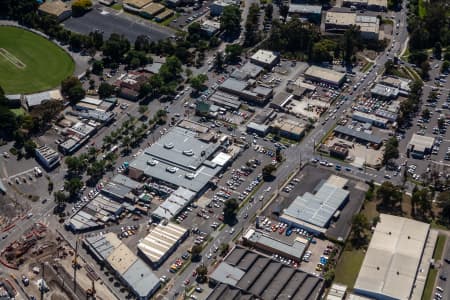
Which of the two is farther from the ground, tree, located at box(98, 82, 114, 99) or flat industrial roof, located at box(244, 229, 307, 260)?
tree, located at box(98, 82, 114, 99)

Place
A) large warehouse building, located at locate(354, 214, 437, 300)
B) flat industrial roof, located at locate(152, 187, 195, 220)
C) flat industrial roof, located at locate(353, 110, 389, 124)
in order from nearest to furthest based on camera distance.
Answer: large warehouse building, located at locate(354, 214, 437, 300)
flat industrial roof, located at locate(152, 187, 195, 220)
flat industrial roof, located at locate(353, 110, 389, 124)

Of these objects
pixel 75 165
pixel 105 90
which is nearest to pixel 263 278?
pixel 75 165

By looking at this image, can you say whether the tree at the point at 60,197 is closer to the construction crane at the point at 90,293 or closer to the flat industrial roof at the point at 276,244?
the construction crane at the point at 90,293

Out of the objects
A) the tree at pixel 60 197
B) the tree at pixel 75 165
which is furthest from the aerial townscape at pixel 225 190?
the tree at pixel 60 197

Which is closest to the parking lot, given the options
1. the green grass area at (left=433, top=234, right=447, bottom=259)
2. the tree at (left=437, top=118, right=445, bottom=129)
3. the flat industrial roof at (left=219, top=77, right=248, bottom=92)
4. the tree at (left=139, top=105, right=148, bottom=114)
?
the green grass area at (left=433, top=234, right=447, bottom=259)

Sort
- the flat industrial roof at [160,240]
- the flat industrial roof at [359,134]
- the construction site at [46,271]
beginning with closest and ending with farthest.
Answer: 1. the construction site at [46,271]
2. the flat industrial roof at [160,240]
3. the flat industrial roof at [359,134]

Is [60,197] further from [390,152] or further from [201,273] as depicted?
[390,152]

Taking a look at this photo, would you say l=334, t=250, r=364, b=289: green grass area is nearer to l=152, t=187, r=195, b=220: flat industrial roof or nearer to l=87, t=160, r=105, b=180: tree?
l=152, t=187, r=195, b=220: flat industrial roof

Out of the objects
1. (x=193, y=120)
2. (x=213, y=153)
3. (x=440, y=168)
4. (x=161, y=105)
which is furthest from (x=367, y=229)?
(x=161, y=105)

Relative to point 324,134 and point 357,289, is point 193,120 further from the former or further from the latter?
point 357,289
